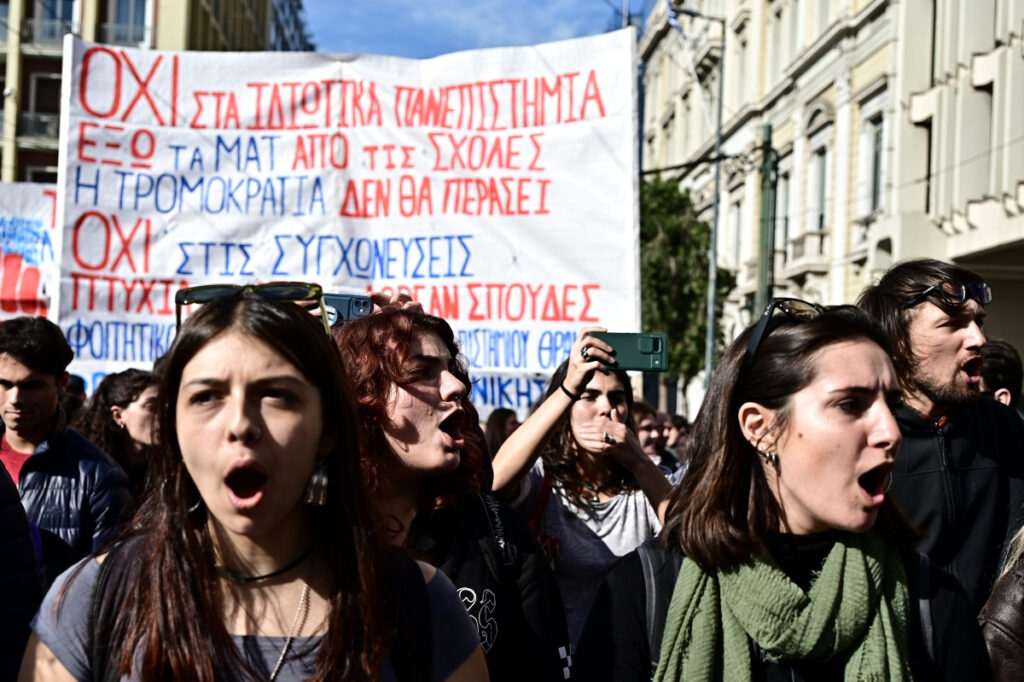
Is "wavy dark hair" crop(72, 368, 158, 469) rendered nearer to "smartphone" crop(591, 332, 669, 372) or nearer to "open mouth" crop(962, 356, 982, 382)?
"smartphone" crop(591, 332, 669, 372)

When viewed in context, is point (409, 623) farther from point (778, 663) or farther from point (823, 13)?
point (823, 13)

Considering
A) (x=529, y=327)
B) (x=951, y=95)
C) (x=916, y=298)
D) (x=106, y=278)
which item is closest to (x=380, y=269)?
(x=529, y=327)

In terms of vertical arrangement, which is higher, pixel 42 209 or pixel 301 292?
pixel 42 209

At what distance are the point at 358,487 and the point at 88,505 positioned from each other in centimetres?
262

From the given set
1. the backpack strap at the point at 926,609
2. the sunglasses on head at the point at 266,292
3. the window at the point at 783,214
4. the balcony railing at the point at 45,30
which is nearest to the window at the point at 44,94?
the balcony railing at the point at 45,30

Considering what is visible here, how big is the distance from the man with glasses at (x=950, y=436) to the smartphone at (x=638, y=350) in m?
0.91

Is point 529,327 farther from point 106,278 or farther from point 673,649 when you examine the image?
point 673,649

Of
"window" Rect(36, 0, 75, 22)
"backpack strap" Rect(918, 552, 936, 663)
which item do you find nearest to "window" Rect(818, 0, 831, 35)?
"window" Rect(36, 0, 75, 22)

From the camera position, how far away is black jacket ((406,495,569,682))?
9.48 ft

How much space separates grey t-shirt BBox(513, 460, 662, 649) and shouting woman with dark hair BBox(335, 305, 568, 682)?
949 millimetres

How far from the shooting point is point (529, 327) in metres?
6.25

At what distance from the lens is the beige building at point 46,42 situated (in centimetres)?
3947

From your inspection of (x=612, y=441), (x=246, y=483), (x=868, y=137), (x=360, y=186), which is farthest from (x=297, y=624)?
(x=868, y=137)

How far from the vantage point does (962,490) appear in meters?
3.79
